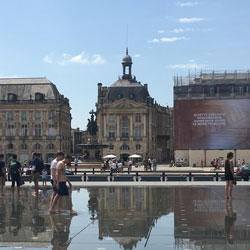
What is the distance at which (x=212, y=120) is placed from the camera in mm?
76688

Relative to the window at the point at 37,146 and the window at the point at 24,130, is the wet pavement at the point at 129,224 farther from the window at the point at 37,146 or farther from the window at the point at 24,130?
the window at the point at 24,130

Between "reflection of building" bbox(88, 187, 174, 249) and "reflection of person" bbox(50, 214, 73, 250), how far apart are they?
31.4 inches

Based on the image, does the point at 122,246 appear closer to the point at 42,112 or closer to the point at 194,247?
the point at 194,247

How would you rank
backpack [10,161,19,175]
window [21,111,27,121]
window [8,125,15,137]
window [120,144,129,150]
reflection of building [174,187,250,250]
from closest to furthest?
reflection of building [174,187,250,250] < backpack [10,161,19,175] < window [21,111,27,121] < window [8,125,15,137] < window [120,144,129,150]

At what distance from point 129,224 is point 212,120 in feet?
212

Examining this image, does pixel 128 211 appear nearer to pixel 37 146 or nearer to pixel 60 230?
pixel 60 230

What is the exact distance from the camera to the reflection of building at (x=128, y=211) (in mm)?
11781

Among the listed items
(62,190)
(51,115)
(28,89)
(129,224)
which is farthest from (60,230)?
(28,89)

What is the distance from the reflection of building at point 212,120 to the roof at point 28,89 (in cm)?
2918

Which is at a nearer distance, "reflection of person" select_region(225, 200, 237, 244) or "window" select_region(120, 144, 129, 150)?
"reflection of person" select_region(225, 200, 237, 244)

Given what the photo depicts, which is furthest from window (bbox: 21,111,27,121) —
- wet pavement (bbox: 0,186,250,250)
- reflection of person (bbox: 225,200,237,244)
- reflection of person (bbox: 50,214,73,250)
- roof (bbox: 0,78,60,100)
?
reflection of person (bbox: 50,214,73,250)

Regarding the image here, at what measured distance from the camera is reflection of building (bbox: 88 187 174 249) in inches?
464

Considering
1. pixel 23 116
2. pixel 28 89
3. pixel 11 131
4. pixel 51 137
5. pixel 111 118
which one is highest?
pixel 28 89

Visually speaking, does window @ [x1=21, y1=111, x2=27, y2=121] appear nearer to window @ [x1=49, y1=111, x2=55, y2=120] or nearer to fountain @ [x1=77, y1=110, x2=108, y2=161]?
window @ [x1=49, y1=111, x2=55, y2=120]
